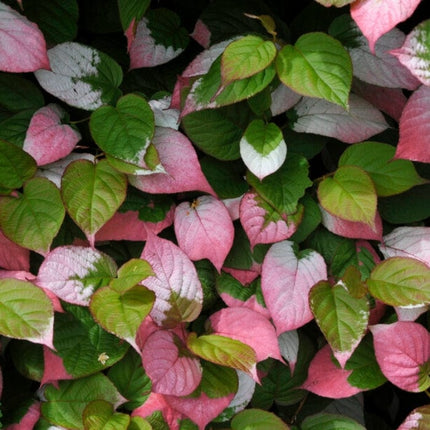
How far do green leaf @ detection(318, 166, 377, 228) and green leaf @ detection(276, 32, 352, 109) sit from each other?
19 cm

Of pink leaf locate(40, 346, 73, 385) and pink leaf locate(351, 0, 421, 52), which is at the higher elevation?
pink leaf locate(351, 0, 421, 52)

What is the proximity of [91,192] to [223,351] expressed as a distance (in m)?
0.35

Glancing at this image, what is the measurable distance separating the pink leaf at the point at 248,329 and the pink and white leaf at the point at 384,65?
46 centimetres

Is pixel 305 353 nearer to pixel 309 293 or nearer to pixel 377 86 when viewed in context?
pixel 309 293

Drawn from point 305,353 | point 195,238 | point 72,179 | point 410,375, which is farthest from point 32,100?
point 410,375

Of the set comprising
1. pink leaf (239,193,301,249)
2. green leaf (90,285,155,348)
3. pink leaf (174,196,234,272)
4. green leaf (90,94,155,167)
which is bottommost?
green leaf (90,285,155,348)

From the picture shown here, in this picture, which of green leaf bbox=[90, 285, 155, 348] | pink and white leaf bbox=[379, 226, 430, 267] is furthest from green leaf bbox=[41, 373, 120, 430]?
pink and white leaf bbox=[379, 226, 430, 267]

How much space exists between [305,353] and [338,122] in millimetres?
474

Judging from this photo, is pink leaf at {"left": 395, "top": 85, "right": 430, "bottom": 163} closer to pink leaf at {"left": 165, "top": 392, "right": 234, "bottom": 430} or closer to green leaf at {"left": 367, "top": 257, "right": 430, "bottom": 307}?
green leaf at {"left": 367, "top": 257, "right": 430, "bottom": 307}

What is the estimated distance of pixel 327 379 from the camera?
122 centimetres

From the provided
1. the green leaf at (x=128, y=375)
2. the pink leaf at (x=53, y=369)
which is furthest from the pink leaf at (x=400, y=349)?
the pink leaf at (x=53, y=369)

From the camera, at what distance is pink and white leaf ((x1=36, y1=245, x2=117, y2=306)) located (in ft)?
3.48

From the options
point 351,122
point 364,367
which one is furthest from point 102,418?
point 351,122

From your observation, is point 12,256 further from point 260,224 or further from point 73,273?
point 260,224
